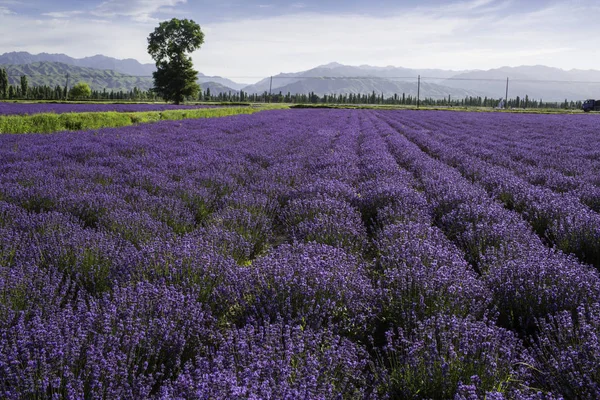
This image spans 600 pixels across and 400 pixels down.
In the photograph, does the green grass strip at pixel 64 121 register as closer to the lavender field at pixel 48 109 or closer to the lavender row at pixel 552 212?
the lavender field at pixel 48 109

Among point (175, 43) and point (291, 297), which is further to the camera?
point (175, 43)

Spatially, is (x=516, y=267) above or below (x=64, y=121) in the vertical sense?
below

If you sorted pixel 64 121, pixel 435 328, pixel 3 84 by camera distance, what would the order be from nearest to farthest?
pixel 435 328, pixel 64 121, pixel 3 84

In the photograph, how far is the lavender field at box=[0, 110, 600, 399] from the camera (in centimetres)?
175

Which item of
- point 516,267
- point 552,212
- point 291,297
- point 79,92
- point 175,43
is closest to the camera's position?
point 291,297

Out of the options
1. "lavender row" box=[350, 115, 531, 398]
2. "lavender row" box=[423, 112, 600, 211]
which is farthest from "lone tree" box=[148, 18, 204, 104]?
"lavender row" box=[350, 115, 531, 398]

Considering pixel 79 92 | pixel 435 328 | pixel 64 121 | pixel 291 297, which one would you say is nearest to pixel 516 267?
pixel 435 328

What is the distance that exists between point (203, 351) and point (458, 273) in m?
1.59

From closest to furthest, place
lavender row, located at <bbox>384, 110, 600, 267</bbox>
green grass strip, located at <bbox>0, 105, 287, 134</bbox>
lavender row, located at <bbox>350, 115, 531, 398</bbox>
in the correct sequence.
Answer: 1. lavender row, located at <bbox>350, 115, 531, 398</bbox>
2. lavender row, located at <bbox>384, 110, 600, 267</bbox>
3. green grass strip, located at <bbox>0, 105, 287, 134</bbox>

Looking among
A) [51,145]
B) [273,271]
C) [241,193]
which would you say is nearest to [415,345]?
[273,271]

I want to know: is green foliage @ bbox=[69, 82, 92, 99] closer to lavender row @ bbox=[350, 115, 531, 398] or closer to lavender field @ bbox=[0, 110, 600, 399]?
lavender field @ bbox=[0, 110, 600, 399]

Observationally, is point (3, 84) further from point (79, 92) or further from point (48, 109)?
point (48, 109)

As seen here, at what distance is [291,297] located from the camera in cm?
249

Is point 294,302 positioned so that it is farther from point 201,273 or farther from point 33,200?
point 33,200
